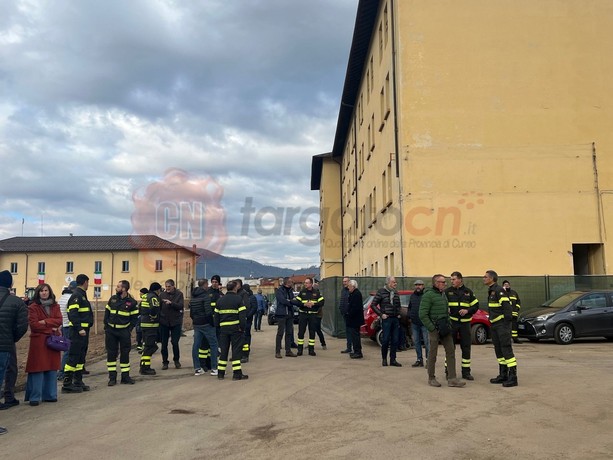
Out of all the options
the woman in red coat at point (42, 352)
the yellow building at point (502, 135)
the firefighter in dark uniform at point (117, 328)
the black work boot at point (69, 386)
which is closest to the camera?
the woman in red coat at point (42, 352)

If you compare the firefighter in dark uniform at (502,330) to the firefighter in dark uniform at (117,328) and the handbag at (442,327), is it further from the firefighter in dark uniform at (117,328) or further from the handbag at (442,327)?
the firefighter in dark uniform at (117,328)

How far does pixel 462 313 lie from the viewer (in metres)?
10.0

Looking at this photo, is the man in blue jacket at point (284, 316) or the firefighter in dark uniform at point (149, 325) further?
the man in blue jacket at point (284, 316)

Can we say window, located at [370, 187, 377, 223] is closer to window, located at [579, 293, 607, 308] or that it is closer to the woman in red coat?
window, located at [579, 293, 607, 308]

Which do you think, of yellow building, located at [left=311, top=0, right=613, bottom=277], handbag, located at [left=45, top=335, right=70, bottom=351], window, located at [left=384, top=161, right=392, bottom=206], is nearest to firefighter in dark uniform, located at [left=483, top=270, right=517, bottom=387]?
handbag, located at [left=45, top=335, right=70, bottom=351]

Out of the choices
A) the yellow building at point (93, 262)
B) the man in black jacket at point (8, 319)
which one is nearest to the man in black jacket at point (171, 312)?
the man in black jacket at point (8, 319)

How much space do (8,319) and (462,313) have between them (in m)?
7.25

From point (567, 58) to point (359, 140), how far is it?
1450 centimetres

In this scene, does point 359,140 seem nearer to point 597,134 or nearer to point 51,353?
point 597,134

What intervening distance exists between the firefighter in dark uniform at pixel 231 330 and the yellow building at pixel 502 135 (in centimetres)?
1098

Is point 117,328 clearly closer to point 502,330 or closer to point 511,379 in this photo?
point 502,330

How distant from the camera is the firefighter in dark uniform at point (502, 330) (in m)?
9.33

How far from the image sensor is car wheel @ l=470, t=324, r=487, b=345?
52.7 ft

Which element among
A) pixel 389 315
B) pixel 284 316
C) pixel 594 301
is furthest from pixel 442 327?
pixel 594 301
